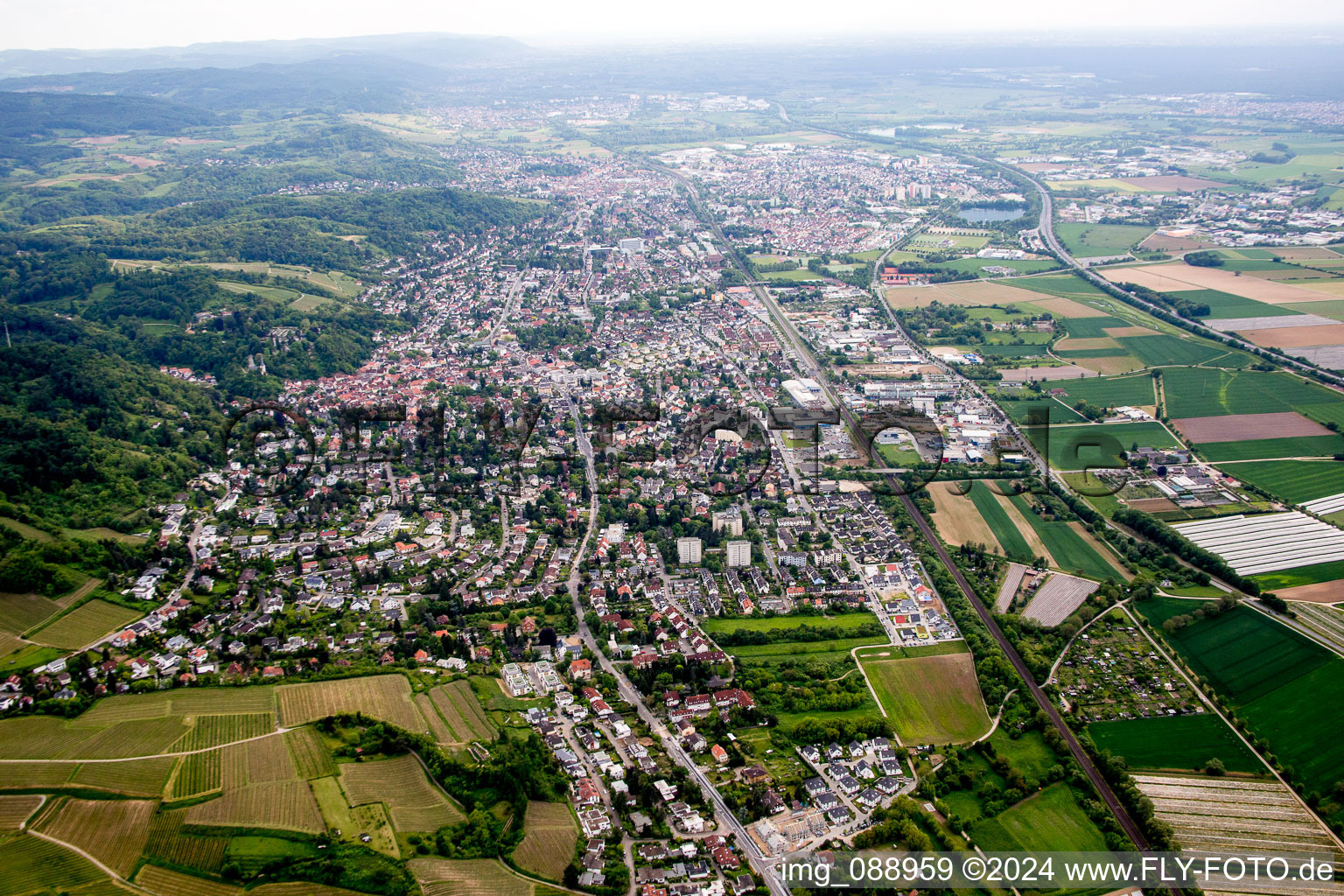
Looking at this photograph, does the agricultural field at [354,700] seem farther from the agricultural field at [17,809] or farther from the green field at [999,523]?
the green field at [999,523]

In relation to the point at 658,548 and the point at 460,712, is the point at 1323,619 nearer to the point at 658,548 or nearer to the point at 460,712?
the point at 658,548

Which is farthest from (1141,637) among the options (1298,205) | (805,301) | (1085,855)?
(1298,205)

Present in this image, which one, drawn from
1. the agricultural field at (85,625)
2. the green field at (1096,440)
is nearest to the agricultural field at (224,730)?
the agricultural field at (85,625)

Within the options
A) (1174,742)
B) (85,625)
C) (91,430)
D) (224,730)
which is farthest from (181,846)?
(1174,742)

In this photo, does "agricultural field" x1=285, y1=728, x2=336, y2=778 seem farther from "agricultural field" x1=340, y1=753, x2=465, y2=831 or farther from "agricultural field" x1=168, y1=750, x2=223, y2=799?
"agricultural field" x1=168, y1=750, x2=223, y2=799

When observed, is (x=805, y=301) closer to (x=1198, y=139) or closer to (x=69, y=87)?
(x=1198, y=139)

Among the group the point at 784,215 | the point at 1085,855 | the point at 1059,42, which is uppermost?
the point at 1059,42
